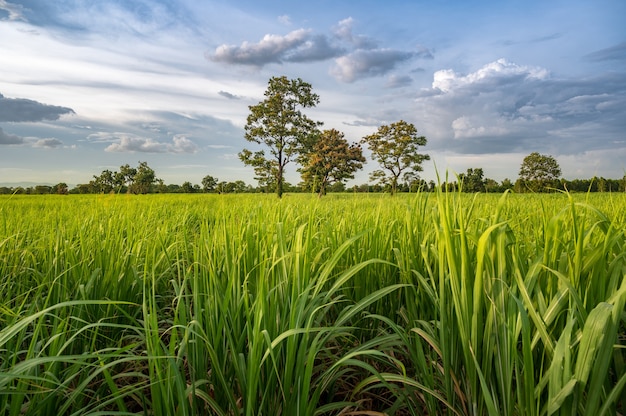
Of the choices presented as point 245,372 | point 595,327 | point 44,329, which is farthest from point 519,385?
point 44,329

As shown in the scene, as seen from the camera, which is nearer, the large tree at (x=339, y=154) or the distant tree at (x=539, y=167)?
the large tree at (x=339, y=154)

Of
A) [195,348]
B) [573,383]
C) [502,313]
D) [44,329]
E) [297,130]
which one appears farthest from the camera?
[297,130]

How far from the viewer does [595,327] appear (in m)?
0.89

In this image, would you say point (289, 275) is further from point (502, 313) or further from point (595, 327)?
point (595, 327)

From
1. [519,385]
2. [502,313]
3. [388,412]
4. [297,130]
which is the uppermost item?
[297,130]

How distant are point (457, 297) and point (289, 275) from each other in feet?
2.09

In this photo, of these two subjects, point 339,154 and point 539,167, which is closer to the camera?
point 339,154

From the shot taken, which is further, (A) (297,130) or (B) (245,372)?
(A) (297,130)

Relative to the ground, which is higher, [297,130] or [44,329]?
[297,130]

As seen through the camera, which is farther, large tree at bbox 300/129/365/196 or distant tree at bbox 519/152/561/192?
distant tree at bbox 519/152/561/192

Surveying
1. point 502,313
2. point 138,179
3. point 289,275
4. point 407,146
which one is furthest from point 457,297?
point 138,179

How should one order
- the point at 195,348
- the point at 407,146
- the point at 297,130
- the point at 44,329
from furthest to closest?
the point at 407,146
the point at 297,130
the point at 44,329
the point at 195,348

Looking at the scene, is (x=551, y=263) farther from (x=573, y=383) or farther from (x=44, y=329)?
(x=44, y=329)

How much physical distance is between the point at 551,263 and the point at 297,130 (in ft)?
83.4
